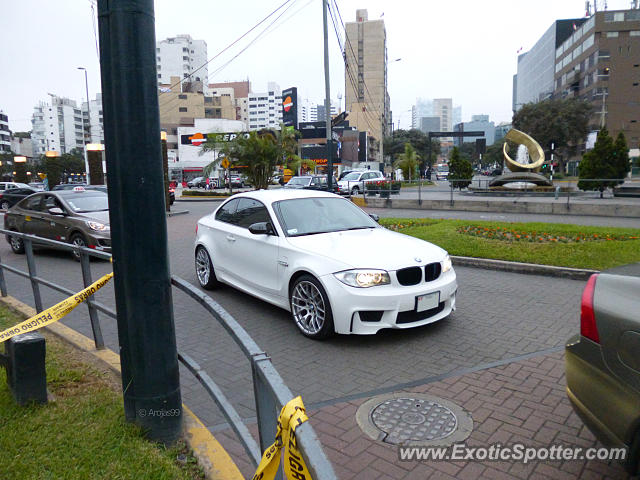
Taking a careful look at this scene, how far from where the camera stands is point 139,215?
2881 mm

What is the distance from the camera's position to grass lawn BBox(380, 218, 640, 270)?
861 centimetres

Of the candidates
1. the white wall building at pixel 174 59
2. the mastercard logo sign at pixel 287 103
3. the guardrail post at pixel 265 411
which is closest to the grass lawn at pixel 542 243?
the guardrail post at pixel 265 411

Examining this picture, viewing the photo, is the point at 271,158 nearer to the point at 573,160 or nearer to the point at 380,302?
the point at 380,302

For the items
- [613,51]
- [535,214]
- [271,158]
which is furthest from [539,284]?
[613,51]

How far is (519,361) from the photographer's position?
479cm

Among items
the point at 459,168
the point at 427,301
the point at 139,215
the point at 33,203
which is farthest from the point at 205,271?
the point at 459,168

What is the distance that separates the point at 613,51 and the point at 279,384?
9757cm

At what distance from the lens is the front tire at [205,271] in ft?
24.6

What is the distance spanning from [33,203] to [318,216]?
8844 mm

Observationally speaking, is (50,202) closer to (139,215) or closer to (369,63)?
(139,215)

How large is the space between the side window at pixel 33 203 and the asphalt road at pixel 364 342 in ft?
14.8

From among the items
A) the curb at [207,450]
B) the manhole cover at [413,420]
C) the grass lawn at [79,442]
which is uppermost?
the grass lawn at [79,442]

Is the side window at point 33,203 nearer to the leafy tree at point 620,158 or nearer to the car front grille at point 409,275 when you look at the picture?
the car front grille at point 409,275

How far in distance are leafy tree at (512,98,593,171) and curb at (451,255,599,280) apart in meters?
63.2
